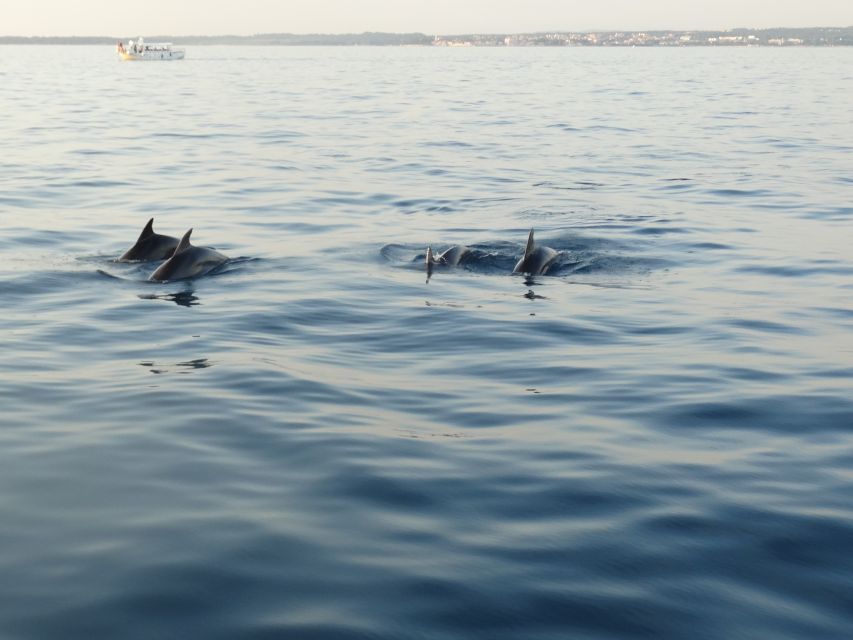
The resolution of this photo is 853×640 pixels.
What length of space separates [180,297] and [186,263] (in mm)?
1548

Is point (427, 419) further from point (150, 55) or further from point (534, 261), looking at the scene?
point (150, 55)

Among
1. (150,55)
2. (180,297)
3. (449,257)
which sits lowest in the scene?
(180,297)

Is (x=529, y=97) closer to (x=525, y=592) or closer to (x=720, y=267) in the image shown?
(x=720, y=267)

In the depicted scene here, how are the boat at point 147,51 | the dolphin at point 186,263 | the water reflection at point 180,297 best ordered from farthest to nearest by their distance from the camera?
the boat at point 147,51, the dolphin at point 186,263, the water reflection at point 180,297

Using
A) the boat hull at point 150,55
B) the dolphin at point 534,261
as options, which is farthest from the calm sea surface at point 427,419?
the boat hull at point 150,55

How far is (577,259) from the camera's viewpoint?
1819 cm

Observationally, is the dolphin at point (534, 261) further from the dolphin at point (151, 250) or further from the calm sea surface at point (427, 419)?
the dolphin at point (151, 250)

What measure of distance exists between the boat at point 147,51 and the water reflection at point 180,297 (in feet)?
471

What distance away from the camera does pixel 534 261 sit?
56.4 feet

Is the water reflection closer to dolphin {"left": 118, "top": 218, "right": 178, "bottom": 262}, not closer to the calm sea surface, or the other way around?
the calm sea surface

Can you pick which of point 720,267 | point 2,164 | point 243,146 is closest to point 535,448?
point 720,267

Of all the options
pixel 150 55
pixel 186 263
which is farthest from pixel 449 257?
pixel 150 55

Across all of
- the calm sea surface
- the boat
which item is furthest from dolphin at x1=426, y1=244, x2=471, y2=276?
the boat

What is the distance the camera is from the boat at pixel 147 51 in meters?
151
